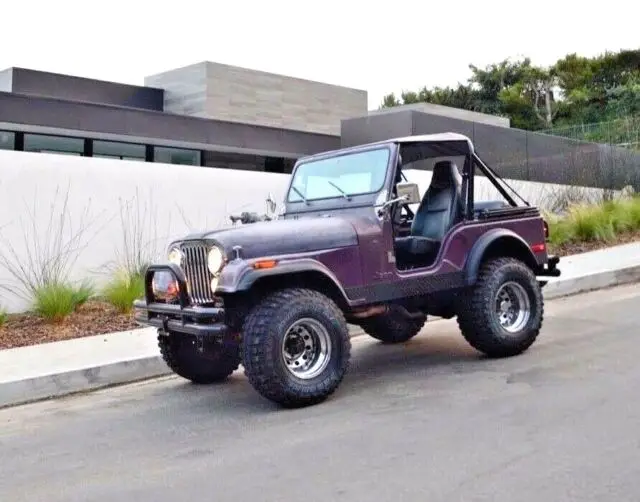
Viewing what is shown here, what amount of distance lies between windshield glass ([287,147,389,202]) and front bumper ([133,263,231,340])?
1718 mm

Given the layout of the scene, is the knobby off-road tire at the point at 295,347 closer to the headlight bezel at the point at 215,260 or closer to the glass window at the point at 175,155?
the headlight bezel at the point at 215,260

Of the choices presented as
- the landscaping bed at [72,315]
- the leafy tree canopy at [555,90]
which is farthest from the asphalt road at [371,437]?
the leafy tree canopy at [555,90]

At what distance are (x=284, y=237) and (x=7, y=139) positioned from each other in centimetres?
1640

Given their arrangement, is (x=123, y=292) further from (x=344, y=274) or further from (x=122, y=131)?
(x=122, y=131)

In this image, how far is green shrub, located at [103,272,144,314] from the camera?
9445 mm

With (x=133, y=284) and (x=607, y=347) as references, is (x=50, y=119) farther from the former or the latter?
(x=607, y=347)

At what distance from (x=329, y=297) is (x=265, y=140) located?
18.0m

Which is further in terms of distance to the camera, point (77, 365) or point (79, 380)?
point (77, 365)

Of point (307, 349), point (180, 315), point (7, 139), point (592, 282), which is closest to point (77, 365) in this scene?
point (180, 315)

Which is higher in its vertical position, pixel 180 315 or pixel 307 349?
pixel 180 315

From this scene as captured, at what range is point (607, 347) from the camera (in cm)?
680

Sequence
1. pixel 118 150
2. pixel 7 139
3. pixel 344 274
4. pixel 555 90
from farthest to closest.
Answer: pixel 555 90
pixel 118 150
pixel 7 139
pixel 344 274

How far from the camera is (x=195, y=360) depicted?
656 cm

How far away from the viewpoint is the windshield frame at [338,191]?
20.7 feet
